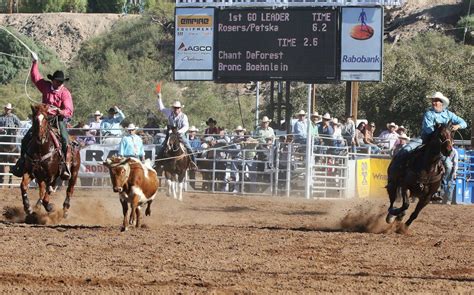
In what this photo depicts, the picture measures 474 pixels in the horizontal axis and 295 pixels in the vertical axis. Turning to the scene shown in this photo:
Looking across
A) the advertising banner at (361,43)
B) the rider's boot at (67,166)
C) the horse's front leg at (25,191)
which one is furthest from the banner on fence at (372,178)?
the horse's front leg at (25,191)

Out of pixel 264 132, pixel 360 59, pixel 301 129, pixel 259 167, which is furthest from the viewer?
pixel 264 132

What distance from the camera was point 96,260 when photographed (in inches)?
429

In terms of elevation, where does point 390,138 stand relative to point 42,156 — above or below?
above

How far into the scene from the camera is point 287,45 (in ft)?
79.6

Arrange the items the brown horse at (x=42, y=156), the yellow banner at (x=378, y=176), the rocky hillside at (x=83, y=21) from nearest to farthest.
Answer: the brown horse at (x=42, y=156) < the yellow banner at (x=378, y=176) < the rocky hillside at (x=83, y=21)

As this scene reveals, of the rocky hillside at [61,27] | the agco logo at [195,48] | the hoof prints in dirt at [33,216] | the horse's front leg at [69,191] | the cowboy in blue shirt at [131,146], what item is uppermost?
the rocky hillside at [61,27]

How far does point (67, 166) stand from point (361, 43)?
36.0 feet

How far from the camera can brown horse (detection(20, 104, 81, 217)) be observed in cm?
1463

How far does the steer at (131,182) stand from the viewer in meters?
13.6

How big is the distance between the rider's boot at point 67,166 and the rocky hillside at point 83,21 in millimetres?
56709

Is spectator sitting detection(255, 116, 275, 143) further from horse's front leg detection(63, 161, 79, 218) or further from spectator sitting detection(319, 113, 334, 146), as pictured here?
horse's front leg detection(63, 161, 79, 218)

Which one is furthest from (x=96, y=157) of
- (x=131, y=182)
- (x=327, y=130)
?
(x=131, y=182)

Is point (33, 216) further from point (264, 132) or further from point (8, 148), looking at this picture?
Answer: point (264, 132)

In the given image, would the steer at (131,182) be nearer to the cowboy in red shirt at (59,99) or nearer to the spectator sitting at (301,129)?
the cowboy in red shirt at (59,99)
